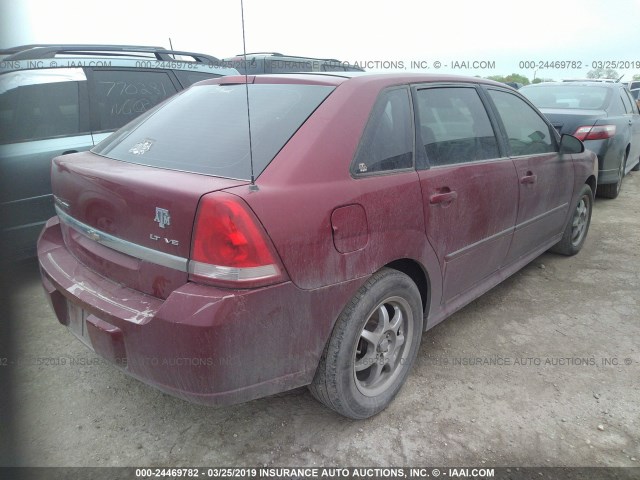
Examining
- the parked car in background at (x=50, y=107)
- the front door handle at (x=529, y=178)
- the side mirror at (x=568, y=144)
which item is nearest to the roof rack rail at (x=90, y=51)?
the parked car in background at (x=50, y=107)

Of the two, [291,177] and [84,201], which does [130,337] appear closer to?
[84,201]

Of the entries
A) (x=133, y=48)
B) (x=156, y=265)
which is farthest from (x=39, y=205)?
(x=156, y=265)

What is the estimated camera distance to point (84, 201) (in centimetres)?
211

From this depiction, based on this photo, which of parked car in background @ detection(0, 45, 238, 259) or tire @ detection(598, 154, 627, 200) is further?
tire @ detection(598, 154, 627, 200)

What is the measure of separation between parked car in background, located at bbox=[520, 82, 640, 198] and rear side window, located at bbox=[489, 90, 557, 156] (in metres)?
2.51

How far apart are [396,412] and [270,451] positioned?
653mm

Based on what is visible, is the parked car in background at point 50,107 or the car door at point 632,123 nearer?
the parked car in background at point 50,107

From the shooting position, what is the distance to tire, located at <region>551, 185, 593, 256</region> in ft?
13.8

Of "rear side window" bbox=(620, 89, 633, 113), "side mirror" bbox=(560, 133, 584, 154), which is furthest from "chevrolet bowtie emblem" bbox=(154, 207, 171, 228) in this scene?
"rear side window" bbox=(620, 89, 633, 113)

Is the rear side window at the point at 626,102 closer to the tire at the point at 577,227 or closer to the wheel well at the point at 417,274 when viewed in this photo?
the tire at the point at 577,227

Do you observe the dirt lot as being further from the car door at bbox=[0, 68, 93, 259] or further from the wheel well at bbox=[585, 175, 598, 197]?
the wheel well at bbox=[585, 175, 598, 197]

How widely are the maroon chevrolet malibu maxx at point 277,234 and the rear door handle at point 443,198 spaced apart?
0.02 meters

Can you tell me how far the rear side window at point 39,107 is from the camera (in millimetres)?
3373

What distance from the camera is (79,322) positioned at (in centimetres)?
206
